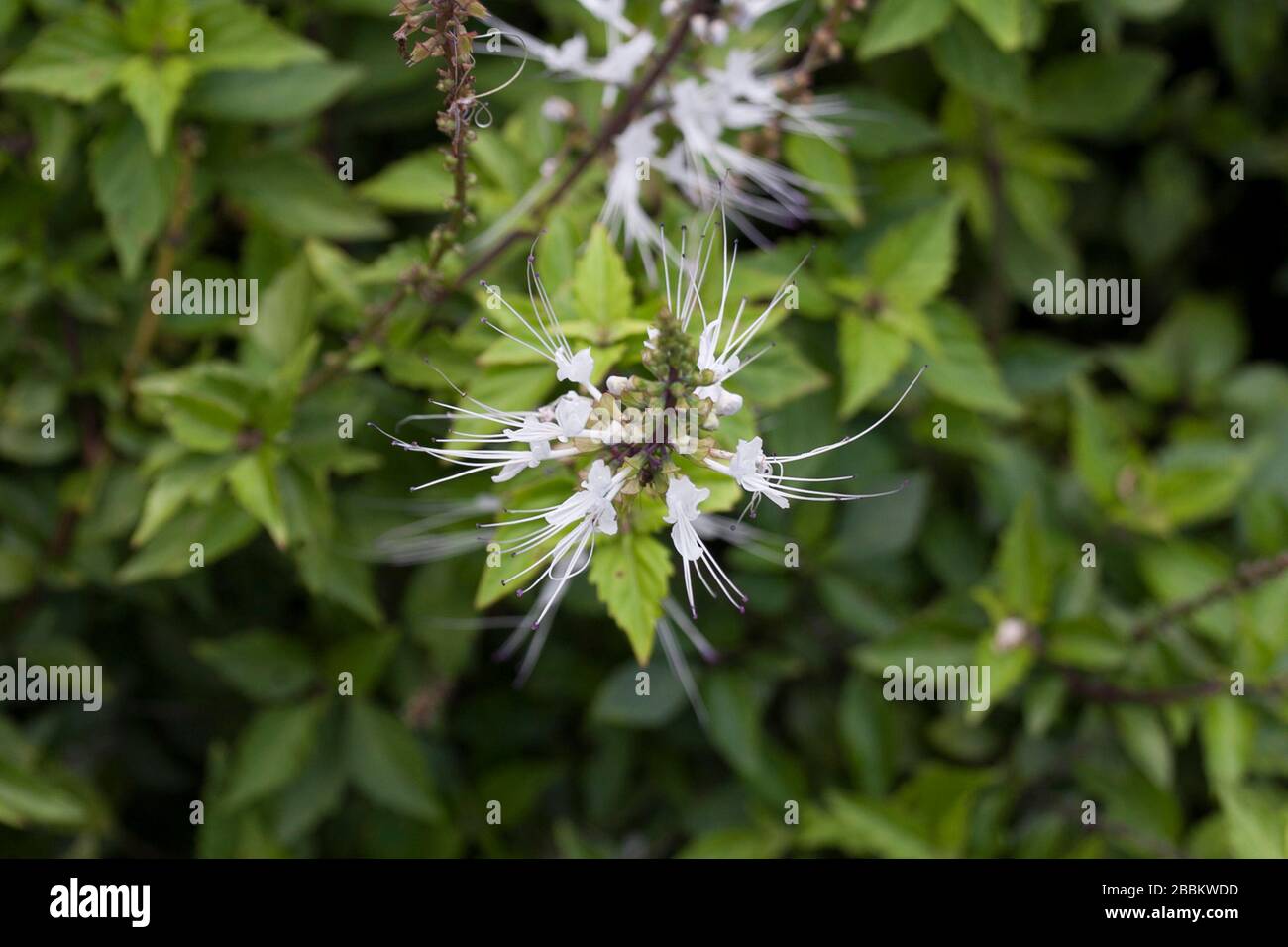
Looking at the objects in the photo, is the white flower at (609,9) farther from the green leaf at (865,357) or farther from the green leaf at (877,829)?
the green leaf at (877,829)

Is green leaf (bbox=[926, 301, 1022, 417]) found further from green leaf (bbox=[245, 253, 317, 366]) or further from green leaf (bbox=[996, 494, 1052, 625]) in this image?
green leaf (bbox=[245, 253, 317, 366])

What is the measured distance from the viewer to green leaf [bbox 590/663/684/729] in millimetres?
2666

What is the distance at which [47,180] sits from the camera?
8.48ft

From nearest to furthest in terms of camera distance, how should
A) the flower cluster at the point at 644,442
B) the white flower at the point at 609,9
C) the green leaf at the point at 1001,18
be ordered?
1. the flower cluster at the point at 644,442
2. the white flower at the point at 609,9
3. the green leaf at the point at 1001,18

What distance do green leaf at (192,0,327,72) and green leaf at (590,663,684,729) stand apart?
1.53 m

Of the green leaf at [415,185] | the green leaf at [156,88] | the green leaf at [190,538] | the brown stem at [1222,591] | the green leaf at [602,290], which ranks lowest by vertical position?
the brown stem at [1222,591]

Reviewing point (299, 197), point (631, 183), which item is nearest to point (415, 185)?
point (299, 197)

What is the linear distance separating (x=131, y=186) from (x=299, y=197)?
369 millimetres

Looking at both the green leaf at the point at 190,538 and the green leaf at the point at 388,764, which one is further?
the green leaf at the point at 388,764

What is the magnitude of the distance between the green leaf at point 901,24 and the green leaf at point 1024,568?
1.05m

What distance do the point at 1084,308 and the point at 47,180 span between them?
2618 mm

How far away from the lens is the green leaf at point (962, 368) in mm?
2496

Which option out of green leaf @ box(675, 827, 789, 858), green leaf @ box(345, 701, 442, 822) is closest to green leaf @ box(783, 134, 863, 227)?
green leaf @ box(675, 827, 789, 858)

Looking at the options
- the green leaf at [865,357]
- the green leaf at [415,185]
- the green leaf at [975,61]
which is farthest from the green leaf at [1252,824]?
the green leaf at [415,185]
